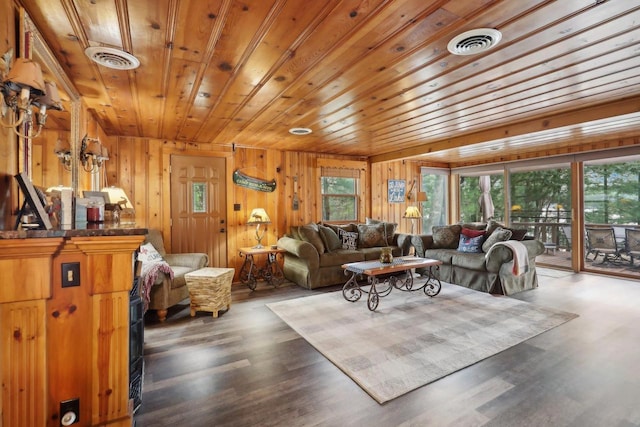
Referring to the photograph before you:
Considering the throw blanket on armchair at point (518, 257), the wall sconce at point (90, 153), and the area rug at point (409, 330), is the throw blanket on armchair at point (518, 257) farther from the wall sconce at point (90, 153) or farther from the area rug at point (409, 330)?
the wall sconce at point (90, 153)

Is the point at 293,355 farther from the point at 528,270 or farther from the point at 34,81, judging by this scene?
the point at 528,270

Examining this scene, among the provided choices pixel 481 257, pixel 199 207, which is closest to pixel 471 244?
pixel 481 257

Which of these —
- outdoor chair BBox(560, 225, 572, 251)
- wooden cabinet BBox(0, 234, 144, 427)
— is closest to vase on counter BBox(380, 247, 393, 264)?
wooden cabinet BBox(0, 234, 144, 427)

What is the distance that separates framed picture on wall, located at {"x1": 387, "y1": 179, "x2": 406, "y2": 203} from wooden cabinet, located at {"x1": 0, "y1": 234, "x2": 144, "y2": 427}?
583 cm

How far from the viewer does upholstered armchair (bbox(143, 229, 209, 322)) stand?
131 inches

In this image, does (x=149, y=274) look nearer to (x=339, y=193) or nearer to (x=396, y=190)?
(x=339, y=193)

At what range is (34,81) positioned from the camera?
1316 millimetres

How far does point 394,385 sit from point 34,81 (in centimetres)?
251

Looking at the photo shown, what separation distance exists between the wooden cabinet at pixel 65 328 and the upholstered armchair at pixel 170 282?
6.30 ft

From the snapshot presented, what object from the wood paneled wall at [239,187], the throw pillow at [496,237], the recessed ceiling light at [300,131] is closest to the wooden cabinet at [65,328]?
the wood paneled wall at [239,187]

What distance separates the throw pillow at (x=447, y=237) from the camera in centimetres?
531

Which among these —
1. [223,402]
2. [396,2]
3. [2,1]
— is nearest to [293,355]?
[223,402]

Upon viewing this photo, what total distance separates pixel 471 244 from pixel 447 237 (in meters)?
0.44

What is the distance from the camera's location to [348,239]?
17.4 feet
